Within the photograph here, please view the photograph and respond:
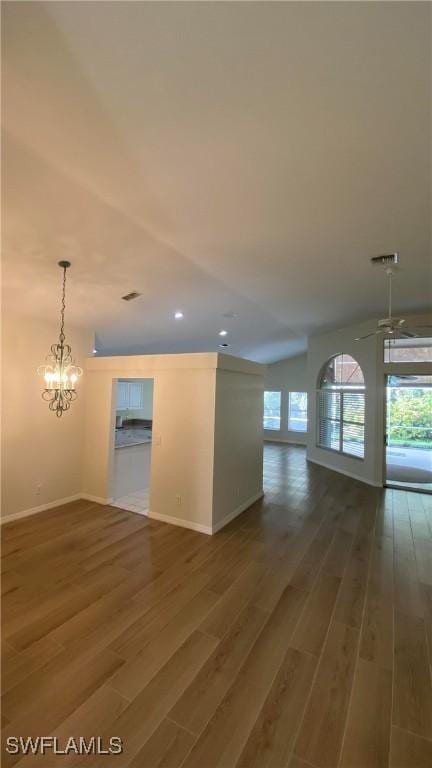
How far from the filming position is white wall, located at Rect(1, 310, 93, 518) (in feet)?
13.5

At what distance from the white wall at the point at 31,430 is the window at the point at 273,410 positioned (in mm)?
7870

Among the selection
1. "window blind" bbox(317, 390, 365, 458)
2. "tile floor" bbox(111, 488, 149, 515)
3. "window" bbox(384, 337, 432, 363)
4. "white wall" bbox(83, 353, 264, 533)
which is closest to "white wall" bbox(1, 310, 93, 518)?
"white wall" bbox(83, 353, 264, 533)

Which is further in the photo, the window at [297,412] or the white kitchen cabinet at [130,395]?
the window at [297,412]

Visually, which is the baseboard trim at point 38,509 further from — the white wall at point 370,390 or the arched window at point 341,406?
the arched window at point 341,406

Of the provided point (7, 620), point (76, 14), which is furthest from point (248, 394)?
point (76, 14)

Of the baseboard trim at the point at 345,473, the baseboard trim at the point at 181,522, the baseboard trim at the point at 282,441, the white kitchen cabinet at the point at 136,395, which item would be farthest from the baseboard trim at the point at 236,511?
the baseboard trim at the point at 282,441

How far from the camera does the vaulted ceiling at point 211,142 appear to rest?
1300 millimetres

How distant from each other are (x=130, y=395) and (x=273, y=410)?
5.43 metres

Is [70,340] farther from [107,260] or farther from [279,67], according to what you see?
[279,67]

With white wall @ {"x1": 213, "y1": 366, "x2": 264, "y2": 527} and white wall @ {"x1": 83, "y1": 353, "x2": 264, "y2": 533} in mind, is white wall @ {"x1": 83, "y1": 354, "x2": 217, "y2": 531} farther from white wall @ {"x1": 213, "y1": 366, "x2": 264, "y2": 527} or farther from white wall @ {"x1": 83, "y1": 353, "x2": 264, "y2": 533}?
white wall @ {"x1": 213, "y1": 366, "x2": 264, "y2": 527}

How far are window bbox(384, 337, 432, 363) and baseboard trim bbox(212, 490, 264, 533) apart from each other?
363 centimetres

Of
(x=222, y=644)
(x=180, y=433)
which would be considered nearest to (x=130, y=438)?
(x=180, y=433)

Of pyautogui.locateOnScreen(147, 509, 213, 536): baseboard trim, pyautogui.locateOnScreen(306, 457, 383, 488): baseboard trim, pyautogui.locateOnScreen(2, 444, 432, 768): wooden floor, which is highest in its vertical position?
pyautogui.locateOnScreen(306, 457, 383, 488): baseboard trim

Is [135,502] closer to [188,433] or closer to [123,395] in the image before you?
[188,433]
